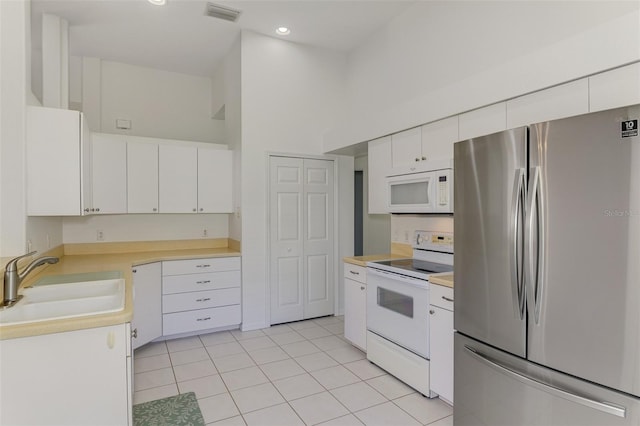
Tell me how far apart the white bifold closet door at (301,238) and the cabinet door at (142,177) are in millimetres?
1333

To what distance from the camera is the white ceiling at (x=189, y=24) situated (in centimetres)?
343

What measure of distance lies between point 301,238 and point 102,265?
2.11 m

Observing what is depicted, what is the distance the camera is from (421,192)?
288 cm

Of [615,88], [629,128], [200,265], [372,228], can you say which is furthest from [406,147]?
[372,228]

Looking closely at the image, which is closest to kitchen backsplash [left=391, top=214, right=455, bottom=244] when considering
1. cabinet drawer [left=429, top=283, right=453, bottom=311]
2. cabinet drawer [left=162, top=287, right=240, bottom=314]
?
cabinet drawer [left=429, top=283, right=453, bottom=311]

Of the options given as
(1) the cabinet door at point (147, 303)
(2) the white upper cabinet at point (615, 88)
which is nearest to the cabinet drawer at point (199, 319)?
(1) the cabinet door at point (147, 303)

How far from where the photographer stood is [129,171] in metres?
3.85

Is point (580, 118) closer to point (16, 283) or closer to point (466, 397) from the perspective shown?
point (466, 397)

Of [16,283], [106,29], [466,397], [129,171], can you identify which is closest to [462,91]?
[466,397]

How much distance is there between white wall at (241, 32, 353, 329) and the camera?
401cm

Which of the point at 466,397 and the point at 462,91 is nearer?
the point at 466,397

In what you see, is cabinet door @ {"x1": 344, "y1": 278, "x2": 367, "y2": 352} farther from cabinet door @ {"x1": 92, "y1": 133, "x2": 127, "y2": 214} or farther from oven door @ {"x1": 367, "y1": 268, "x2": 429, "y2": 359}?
cabinet door @ {"x1": 92, "y1": 133, "x2": 127, "y2": 214}

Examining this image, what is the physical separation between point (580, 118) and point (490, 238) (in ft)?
2.24

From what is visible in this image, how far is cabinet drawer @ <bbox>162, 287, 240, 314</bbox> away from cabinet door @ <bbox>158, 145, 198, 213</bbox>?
1.00 m
